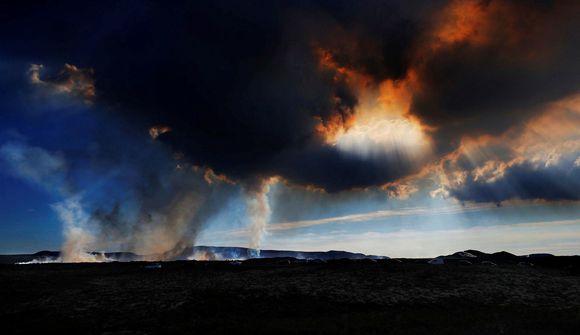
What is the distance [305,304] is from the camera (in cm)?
4356

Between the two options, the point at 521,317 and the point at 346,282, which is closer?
the point at 521,317

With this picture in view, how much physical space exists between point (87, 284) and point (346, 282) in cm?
3758

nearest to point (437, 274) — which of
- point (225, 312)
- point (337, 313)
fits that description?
point (337, 313)

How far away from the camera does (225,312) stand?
130 ft

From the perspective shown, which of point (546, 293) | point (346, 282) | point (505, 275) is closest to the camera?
point (546, 293)

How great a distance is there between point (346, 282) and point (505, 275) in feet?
84.8

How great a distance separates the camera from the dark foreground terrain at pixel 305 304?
108 feet

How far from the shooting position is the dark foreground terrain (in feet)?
108

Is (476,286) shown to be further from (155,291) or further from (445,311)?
(155,291)

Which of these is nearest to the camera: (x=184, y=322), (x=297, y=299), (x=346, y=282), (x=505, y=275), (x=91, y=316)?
(x=184, y=322)

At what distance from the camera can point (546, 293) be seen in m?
49.8

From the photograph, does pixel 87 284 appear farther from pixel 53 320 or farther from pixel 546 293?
pixel 546 293

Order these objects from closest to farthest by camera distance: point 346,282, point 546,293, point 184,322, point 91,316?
1. point 184,322
2. point 91,316
3. point 546,293
4. point 346,282

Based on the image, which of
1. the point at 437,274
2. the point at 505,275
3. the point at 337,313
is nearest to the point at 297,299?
the point at 337,313
